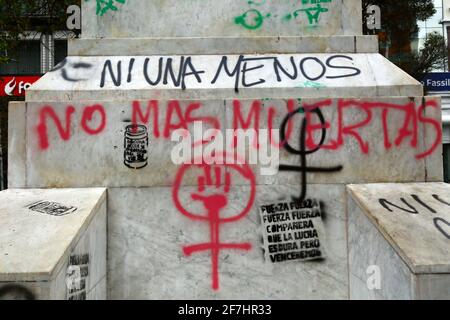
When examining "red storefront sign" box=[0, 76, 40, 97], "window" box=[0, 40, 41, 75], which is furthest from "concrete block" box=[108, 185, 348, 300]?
"window" box=[0, 40, 41, 75]

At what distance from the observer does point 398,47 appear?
18.0 meters

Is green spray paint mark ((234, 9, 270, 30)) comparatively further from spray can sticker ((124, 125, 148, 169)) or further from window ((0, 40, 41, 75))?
window ((0, 40, 41, 75))

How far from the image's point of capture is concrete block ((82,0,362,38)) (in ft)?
18.4

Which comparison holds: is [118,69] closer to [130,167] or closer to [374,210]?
[130,167]

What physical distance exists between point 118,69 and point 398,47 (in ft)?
51.0

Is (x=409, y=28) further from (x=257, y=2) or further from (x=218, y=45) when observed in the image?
(x=218, y=45)

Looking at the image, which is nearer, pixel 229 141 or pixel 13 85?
pixel 229 141

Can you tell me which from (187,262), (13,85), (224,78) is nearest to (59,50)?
(13,85)

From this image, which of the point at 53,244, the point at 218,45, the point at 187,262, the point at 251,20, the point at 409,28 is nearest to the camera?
the point at 53,244

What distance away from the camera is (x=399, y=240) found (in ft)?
12.1

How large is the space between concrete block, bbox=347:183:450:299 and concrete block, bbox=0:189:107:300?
8.38 feet

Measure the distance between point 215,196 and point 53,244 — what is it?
1744 millimetres

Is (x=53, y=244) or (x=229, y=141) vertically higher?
(x=229, y=141)

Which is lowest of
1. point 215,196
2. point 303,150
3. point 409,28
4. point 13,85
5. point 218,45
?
point 215,196
